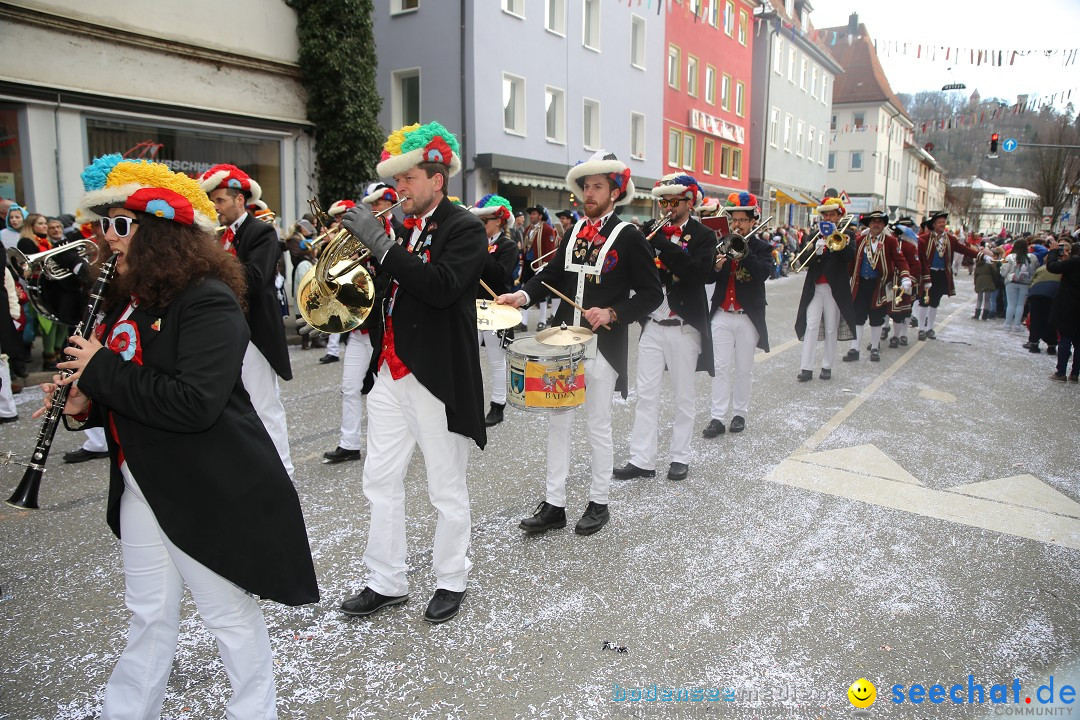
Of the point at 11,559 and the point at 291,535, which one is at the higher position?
the point at 291,535

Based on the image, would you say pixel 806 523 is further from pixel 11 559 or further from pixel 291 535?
pixel 11 559

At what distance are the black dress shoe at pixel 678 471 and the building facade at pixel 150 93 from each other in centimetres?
819

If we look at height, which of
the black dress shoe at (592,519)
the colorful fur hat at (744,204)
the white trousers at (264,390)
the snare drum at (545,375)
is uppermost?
the colorful fur hat at (744,204)

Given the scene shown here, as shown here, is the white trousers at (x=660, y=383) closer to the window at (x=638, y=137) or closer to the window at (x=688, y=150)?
the window at (x=638, y=137)

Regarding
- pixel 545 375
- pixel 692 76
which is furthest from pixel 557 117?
pixel 545 375

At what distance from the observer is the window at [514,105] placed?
70.0 feet

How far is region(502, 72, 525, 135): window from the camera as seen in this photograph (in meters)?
21.3

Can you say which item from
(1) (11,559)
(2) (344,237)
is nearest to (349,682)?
(2) (344,237)

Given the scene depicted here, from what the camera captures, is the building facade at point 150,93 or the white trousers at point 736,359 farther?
the building facade at point 150,93

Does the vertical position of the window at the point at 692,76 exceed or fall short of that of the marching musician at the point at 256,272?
it exceeds it

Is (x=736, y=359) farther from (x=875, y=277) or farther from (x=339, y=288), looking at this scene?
(x=875, y=277)

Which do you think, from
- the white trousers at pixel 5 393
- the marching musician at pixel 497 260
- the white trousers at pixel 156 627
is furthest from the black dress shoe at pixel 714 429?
the white trousers at pixel 5 393

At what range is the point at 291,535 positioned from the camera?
241cm

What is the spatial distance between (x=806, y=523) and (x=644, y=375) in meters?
1.53
